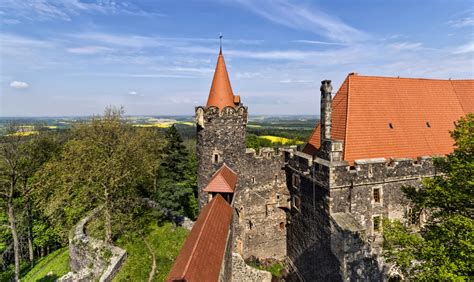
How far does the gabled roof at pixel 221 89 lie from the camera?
16078 mm

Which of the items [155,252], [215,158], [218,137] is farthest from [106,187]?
[218,137]

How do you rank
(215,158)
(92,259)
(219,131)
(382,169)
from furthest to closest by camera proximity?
(215,158) < (219,131) < (92,259) < (382,169)

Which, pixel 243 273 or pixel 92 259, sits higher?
pixel 92 259

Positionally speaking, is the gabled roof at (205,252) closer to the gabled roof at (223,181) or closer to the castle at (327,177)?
the castle at (327,177)

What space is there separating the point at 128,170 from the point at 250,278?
9.84 m

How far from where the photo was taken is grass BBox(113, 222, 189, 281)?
13.9m

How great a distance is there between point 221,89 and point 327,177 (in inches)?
327

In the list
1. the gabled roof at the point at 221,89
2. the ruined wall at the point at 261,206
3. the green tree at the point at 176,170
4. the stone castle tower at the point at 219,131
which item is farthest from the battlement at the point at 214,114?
the green tree at the point at 176,170

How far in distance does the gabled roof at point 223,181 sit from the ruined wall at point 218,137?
32 cm

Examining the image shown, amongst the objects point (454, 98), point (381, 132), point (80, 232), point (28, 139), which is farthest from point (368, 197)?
point (28, 139)

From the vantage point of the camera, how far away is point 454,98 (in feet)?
53.2

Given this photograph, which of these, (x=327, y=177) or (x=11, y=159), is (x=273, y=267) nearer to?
(x=327, y=177)

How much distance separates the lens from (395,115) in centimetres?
1460

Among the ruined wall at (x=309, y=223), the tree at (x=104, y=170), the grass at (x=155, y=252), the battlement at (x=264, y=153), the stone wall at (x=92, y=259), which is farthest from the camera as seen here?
the battlement at (x=264, y=153)
